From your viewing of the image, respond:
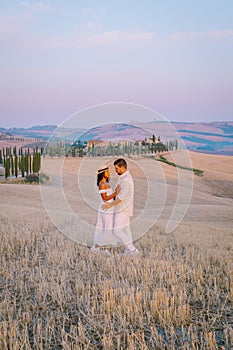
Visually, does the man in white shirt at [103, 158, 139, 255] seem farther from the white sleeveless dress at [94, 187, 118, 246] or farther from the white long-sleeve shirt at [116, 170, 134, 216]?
the white sleeveless dress at [94, 187, 118, 246]

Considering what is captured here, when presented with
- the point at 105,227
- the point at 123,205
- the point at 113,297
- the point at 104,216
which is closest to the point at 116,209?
the point at 123,205

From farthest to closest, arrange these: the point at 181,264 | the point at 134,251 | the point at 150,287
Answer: the point at 134,251 < the point at 181,264 < the point at 150,287

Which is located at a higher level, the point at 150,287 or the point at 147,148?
the point at 147,148

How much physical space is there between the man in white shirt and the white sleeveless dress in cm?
14

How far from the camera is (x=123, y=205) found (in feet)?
31.0

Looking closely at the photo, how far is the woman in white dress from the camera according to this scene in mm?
9508

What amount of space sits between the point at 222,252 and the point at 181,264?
200 cm

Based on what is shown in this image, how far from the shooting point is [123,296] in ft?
20.3

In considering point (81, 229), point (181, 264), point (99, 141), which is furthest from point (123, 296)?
point (81, 229)

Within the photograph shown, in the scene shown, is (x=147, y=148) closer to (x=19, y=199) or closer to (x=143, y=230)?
(x=143, y=230)

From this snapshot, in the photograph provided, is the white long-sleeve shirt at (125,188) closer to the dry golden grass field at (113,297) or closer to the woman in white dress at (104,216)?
the woman in white dress at (104,216)

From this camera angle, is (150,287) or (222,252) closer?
(150,287)

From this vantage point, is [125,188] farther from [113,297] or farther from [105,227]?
[113,297]

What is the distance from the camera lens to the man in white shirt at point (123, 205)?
9.22 meters
